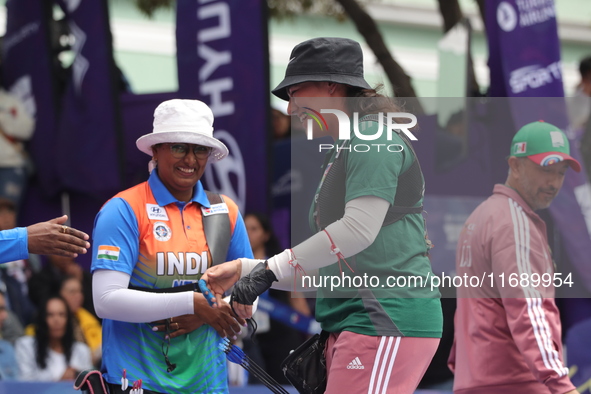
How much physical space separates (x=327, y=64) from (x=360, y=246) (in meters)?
0.71

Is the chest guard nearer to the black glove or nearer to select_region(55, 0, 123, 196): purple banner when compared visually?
the black glove

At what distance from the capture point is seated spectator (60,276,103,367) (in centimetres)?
741

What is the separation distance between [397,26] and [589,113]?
10.5 metres

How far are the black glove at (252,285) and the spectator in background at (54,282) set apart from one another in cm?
444

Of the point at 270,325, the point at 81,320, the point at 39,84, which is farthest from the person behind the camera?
the point at 39,84

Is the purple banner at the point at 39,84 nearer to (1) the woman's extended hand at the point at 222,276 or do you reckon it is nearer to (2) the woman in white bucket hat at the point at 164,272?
(2) the woman in white bucket hat at the point at 164,272

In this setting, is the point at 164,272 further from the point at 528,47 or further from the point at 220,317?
the point at 528,47

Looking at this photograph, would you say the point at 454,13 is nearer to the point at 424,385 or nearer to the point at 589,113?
the point at 589,113

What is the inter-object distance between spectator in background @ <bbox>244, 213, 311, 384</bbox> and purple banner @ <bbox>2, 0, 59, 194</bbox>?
8.03 ft

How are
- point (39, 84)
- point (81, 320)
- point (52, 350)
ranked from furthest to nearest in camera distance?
1. point (39, 84)
2. point (81, 320)
3. point (52, 350)

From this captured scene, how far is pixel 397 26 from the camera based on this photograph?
55.7ft

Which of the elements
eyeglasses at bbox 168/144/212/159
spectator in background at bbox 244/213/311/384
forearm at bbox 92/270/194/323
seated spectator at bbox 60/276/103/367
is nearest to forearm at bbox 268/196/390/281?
forearm at bbox 92/270/194/323

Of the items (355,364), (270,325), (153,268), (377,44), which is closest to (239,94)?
(377,44)

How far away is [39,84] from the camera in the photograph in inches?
359
